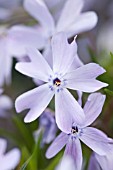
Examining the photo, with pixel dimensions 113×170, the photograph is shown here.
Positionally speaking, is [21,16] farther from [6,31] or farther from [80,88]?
[80,88]

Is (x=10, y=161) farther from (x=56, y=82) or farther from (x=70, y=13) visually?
(x=70, y=13)

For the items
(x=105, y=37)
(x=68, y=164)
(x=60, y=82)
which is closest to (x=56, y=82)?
(x=60, y=82)

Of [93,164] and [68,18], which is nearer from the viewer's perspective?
[93,164]

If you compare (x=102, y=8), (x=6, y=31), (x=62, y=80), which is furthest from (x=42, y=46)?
(x=102, y=8)

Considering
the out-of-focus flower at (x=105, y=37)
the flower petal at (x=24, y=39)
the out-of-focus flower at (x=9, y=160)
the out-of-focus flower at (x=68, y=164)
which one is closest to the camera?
the out-of-focus flower at (x=68, y=164)

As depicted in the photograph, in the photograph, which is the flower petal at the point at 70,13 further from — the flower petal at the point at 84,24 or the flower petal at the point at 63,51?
the flower petal at the point at 63,51

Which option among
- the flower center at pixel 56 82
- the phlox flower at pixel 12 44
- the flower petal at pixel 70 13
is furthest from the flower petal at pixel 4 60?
the flower center at pixel 56 82
